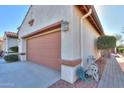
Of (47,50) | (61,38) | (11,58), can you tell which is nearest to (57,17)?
(61,38)

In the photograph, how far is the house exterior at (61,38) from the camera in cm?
393

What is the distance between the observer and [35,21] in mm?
6871

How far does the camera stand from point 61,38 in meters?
4.36

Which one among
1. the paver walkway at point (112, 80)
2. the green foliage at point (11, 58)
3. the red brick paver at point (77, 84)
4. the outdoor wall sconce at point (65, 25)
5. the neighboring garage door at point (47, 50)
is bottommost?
the paver walkway at point (112, 80)

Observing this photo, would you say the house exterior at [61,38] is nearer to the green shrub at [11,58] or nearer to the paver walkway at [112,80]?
the paver walkway at [112,80]

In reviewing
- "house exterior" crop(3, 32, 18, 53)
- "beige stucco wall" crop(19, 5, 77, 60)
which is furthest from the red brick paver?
"house exterior" crop(3, 32, 18, 53)

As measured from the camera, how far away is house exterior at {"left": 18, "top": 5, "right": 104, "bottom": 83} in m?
3.93

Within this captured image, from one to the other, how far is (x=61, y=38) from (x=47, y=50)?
185cm

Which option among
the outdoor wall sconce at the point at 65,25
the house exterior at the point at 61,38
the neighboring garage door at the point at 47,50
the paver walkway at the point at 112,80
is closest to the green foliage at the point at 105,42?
the house exterior at the point at 61,38

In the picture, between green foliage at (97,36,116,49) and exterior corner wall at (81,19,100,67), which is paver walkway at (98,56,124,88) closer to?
exterior corner wall at (81,19,100,67)

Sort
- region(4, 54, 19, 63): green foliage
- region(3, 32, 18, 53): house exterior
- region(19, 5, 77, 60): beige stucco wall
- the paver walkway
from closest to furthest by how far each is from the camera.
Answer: the paver walkway
region(19, 5, 77, 60): beige stucco wall
region(4, 54, 19, 63): green foliage
region(3, 32, 18, 53): house exterior
